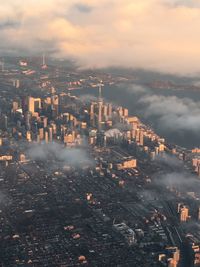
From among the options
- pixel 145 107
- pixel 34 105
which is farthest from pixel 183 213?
pixel 145 107

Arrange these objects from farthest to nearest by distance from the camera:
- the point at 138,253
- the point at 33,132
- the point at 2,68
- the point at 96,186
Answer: the point at 2,68 < the point at 33,132 < the point at 96,186 < the point at 138,253

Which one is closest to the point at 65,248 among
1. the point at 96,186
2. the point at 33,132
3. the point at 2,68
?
the point at 96,186

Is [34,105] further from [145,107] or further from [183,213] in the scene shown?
[183,213]

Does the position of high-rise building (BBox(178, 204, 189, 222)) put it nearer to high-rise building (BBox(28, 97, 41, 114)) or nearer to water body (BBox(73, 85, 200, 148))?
water body (BBox(73, 85, 200, 148))

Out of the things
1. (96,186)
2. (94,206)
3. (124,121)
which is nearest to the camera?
(94,206)

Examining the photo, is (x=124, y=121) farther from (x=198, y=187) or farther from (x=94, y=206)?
(x=94, y=206)

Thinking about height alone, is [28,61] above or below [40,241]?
above

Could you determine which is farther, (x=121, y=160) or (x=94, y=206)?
(x=121, y=160)

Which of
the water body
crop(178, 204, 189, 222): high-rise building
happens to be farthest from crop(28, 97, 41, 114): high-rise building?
crop(178, 204, 189, 222): high-rise building

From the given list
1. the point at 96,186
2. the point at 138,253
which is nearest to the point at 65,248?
the point at 138,253
